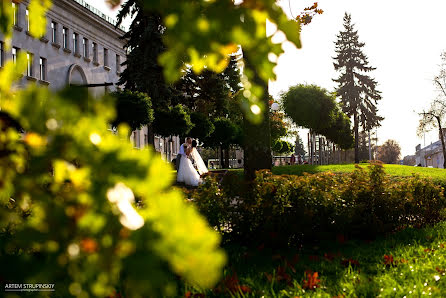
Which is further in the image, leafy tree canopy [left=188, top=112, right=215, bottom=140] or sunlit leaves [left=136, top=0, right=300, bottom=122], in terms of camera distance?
leafy tree canopy [left=188, top=112, right=215, bottom=140]

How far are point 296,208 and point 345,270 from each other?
4.31ft

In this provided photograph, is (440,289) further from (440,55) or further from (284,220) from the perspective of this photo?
(440,55)

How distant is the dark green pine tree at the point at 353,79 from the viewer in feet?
182

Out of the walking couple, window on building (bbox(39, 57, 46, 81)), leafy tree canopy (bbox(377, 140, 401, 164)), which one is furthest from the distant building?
the walking couple

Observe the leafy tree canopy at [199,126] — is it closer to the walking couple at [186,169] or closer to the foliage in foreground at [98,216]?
the walking couple at [186,169]

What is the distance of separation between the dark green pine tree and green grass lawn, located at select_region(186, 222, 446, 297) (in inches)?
2036

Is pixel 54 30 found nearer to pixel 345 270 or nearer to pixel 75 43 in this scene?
pixel 75 43

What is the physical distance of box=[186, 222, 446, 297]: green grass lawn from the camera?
3.52 meters

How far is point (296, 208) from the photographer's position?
17.5 feet

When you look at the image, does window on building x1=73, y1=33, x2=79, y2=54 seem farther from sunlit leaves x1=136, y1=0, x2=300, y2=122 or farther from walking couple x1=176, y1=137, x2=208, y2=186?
sunlit leaves x1=136, y1=0, x2=300, y2=122

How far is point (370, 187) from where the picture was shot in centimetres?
645

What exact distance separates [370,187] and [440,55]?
39.8 metres

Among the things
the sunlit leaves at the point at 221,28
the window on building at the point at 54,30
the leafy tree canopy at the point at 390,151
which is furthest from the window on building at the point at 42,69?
the leafy tree canopy at the point at 390,151

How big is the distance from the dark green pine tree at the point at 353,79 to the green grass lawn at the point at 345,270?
51707mm
